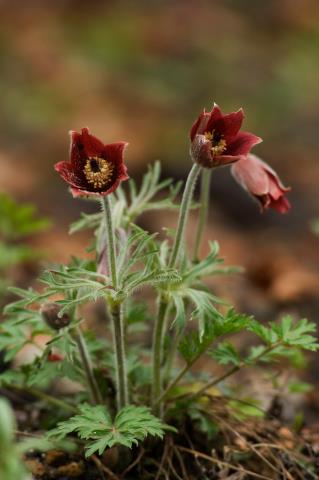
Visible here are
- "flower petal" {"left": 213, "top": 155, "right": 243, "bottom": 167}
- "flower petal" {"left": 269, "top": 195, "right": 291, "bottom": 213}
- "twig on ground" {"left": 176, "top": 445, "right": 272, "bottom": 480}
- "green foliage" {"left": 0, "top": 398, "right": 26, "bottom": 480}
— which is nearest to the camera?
"green foliage" {"left": 0, "top": 398, "right": 26, "bottom": 480}

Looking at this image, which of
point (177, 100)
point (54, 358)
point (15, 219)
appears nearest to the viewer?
point (54, 358)

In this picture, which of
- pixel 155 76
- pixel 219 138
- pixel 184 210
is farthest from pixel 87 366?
pixel 155 76

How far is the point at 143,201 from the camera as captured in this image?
7.33 feet

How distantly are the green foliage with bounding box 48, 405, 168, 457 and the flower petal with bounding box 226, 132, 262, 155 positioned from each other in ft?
2.38

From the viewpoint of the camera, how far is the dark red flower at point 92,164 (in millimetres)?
1790

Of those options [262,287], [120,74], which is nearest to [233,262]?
[262,287]

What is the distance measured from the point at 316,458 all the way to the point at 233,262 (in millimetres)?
1792

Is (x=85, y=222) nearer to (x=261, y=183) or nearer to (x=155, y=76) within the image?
(x=261, y=183)

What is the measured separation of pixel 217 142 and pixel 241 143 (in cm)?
6

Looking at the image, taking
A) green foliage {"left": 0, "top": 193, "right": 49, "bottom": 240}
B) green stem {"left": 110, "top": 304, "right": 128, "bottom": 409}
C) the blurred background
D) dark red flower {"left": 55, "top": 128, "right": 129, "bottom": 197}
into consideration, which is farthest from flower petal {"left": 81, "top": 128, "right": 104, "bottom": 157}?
the blurred background

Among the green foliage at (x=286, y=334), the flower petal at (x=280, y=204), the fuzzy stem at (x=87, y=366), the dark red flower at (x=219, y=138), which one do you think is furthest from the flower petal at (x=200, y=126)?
the fuzzy stem at (x=87, y=366)

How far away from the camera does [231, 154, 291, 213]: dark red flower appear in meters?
2.10

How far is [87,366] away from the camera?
2109 millimetres

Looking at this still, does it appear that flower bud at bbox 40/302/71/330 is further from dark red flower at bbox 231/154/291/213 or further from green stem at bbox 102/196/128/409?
dark red flower at bbox 231/154/291/213
